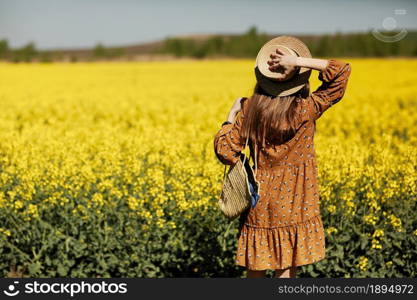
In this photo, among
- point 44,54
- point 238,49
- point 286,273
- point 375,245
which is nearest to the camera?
point 286,273

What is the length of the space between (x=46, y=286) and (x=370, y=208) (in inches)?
101

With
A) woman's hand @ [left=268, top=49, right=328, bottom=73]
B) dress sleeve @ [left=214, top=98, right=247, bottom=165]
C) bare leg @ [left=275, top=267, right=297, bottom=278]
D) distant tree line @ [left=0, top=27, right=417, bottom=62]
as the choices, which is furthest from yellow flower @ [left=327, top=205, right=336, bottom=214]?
distant tree line @ [left=0, top=27, right=417, bottom=62]

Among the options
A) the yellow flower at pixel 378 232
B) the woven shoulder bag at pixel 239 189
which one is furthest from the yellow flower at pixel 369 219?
the woven shoulder bag at pixel 239 189

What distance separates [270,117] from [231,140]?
26 centimetres

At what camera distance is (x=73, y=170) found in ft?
16.8

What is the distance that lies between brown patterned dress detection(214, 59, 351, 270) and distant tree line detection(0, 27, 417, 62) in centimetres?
4791

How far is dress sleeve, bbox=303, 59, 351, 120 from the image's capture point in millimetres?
3207

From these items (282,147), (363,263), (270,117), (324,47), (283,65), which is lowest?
(363,263)

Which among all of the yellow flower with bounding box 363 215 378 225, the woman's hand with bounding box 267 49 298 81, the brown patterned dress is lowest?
the yellow flower with bounding box 363 215 378 225

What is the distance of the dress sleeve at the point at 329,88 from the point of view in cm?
321

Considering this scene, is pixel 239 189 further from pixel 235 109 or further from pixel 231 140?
pixel 235 109

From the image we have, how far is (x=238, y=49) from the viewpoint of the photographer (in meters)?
54.1

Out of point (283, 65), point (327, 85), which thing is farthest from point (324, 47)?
point (283, 65)

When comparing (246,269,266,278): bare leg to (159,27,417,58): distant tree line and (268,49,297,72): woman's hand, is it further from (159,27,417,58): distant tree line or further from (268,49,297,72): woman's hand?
(159,27,417,58): distant tree line
